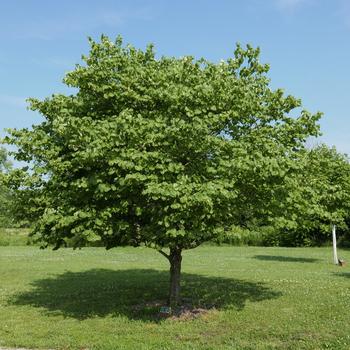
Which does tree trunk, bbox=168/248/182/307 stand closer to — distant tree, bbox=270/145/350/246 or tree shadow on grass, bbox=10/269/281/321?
tree shadow on grass, bbox=10/269/281/321

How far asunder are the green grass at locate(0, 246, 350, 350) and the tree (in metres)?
2.16

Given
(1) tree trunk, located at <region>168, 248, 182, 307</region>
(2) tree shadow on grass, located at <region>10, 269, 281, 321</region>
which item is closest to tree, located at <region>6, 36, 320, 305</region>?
(1) tree trunk, located at <region>168, 248, 182, 307</region>

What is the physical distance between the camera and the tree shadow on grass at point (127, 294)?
14930 millimetres

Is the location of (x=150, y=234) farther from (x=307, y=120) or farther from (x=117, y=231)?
(x=307, y=120)

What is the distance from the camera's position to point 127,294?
1761cm

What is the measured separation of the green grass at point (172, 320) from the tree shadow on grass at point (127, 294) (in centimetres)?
3

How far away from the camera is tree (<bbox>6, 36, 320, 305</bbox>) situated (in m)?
11.6

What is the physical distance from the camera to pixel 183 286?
19312 mm

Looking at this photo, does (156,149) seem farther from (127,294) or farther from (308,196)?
(127,294)

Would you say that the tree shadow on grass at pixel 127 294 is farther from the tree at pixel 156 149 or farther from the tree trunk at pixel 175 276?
the tree at pixel 156 149

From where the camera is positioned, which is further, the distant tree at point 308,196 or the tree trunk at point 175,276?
the tree trunk at point 175,276

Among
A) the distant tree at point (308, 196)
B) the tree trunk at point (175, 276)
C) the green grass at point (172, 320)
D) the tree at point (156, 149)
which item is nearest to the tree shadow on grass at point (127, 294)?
the green grass at point (172, 320)

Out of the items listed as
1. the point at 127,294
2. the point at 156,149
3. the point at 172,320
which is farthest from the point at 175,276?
the point at 156,149

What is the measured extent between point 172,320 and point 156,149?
15.7ft
